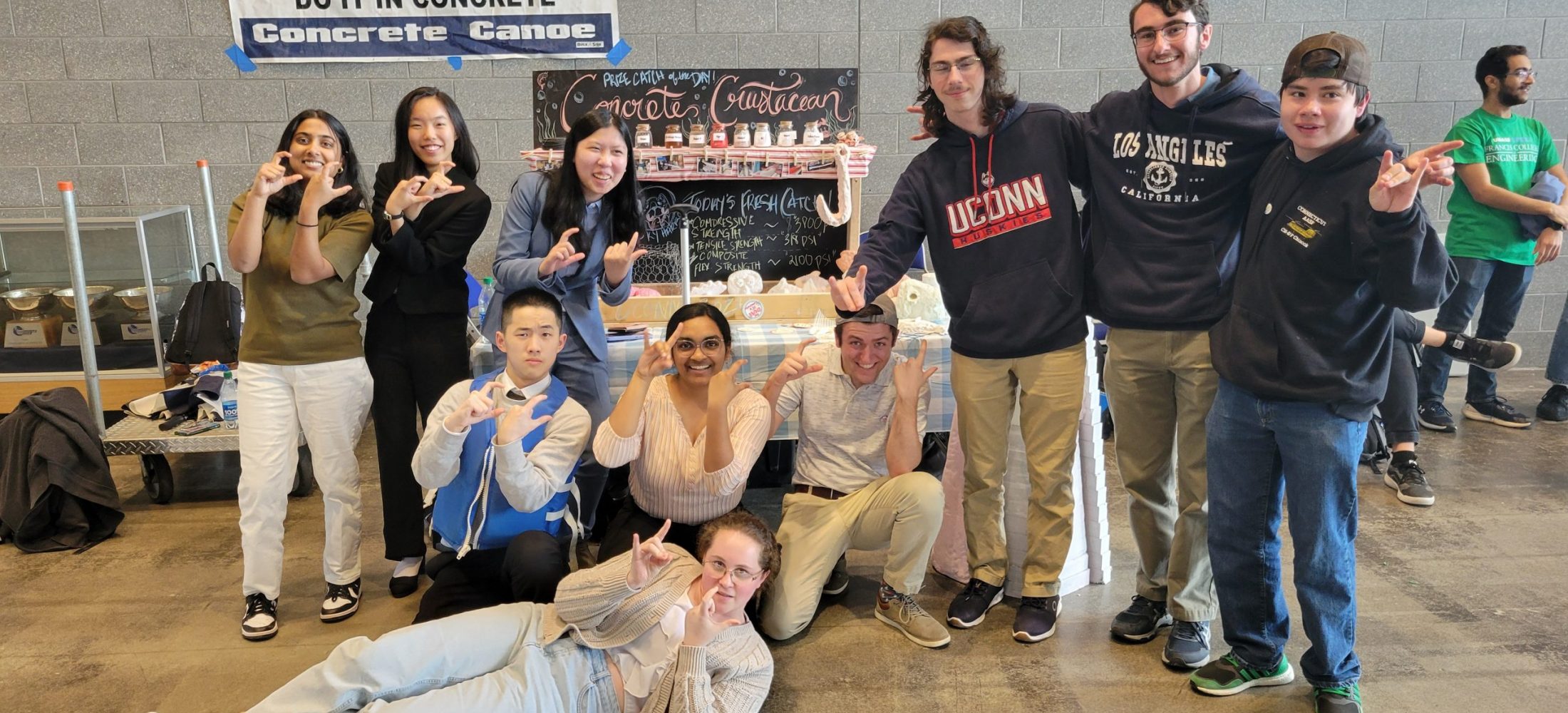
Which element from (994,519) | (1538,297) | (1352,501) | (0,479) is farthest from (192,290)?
(1538,297)

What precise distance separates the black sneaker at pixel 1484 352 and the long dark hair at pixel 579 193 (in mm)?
2952

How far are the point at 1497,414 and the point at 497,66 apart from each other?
15.1 ft

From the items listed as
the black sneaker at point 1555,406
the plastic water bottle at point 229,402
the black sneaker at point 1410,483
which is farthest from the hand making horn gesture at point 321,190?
the black sneaker at point 1555,406

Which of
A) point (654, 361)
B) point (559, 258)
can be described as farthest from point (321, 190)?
point (654, 361)

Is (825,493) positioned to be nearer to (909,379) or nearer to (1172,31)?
(909,379)

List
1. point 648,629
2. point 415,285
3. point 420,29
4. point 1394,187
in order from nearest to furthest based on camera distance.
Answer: point 1394,187
point 648,629
point 415,285
point 420,29

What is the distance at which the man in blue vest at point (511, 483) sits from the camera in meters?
2.46

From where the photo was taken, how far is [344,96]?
192 inches

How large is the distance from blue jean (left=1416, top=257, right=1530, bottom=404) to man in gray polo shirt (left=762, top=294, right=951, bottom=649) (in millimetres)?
2712

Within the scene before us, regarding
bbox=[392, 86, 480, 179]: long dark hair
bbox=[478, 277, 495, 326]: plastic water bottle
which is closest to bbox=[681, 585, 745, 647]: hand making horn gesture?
bbox=[392, 86, 480, 179]: long dark hair

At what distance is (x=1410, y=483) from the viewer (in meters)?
3.68

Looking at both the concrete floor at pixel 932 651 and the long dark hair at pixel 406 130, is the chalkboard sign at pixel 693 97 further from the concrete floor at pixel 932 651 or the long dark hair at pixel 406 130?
the concrete floor at pixel 932 651

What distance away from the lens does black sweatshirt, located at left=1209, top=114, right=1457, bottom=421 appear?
1.98m

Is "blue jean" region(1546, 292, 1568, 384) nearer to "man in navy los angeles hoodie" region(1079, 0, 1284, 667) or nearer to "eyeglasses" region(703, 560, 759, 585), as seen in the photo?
"man in navy los angeles hoodie" region(1079, 0, 1284, 667)
